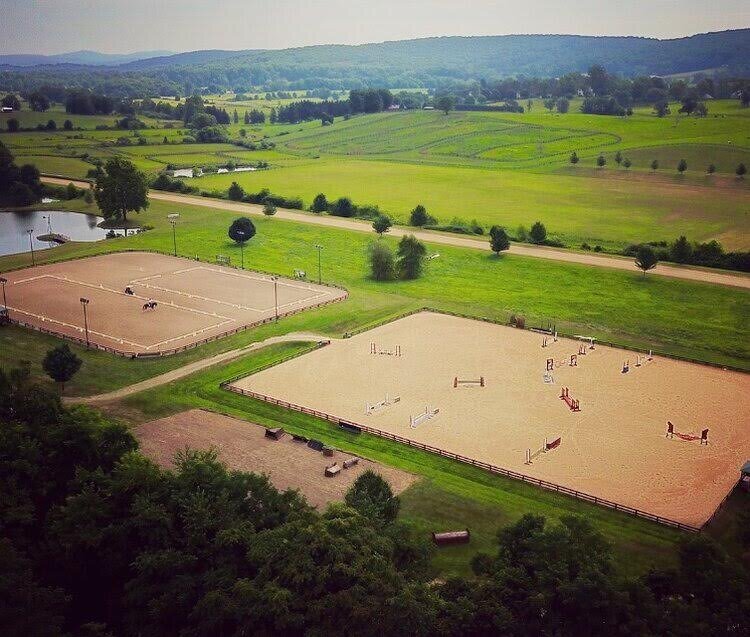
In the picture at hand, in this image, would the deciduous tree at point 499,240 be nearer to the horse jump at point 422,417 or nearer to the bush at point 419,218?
the bush at point 419,218

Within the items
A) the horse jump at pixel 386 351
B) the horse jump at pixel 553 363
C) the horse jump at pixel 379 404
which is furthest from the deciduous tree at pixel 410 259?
the horse jump at pixel 379 404

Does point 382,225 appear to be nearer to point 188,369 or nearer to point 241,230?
point 241,230

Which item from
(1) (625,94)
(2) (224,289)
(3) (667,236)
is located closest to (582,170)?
(3) (667,236)

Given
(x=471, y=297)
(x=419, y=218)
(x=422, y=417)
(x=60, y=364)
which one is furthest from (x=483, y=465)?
(x=419, y=218)

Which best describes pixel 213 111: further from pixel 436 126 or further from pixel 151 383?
pixel 151 383

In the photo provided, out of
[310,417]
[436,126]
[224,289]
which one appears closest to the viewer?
[310,417]
